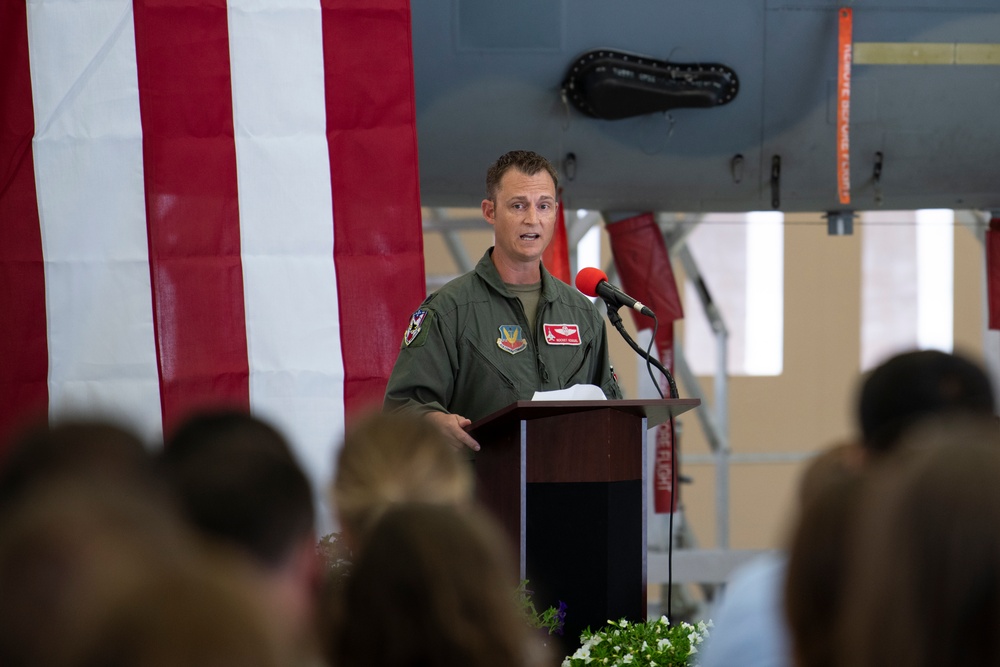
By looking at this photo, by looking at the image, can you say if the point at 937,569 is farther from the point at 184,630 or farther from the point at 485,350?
the point at 485,350

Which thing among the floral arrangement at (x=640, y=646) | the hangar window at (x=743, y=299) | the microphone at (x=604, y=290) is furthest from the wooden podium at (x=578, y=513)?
the hangar window at (x=743, y=299)

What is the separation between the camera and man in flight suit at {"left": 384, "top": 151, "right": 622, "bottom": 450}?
11.0 ft

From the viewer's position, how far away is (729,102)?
504 cm

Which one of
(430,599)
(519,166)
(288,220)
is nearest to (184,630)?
(430,599)

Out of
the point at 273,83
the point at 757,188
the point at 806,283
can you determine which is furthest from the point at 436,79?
the point at 806,283

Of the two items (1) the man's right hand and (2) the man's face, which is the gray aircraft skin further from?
(1) the man's right hand

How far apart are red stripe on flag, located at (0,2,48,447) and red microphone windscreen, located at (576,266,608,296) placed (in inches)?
77.9

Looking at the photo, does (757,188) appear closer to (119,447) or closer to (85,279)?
(85,279)

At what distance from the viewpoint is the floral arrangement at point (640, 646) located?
8.19 feet

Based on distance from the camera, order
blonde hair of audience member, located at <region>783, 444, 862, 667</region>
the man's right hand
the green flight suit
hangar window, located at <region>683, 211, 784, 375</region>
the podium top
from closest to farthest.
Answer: blonde hair of audience member, located at <region>783, 444, 862, 667</region> → the podium top → the man's right hand → the green flight suit → hangar window, located at <region>683, 211, 784, 375</region>

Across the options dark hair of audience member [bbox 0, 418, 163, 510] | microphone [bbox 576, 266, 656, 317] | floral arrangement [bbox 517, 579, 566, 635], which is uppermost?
microphone [bbox 576, 266, 656, 317]

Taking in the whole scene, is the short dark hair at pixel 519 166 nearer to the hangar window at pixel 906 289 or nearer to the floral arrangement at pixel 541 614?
the floral arrangement at pixel 541 614

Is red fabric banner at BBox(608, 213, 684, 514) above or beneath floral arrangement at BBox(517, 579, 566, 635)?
above

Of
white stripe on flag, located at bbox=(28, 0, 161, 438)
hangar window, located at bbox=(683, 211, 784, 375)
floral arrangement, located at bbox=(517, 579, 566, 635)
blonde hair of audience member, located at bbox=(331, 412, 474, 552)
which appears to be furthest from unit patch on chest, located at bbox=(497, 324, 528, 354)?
hangar window, located at bbox=(683, 211, 784, 375)
